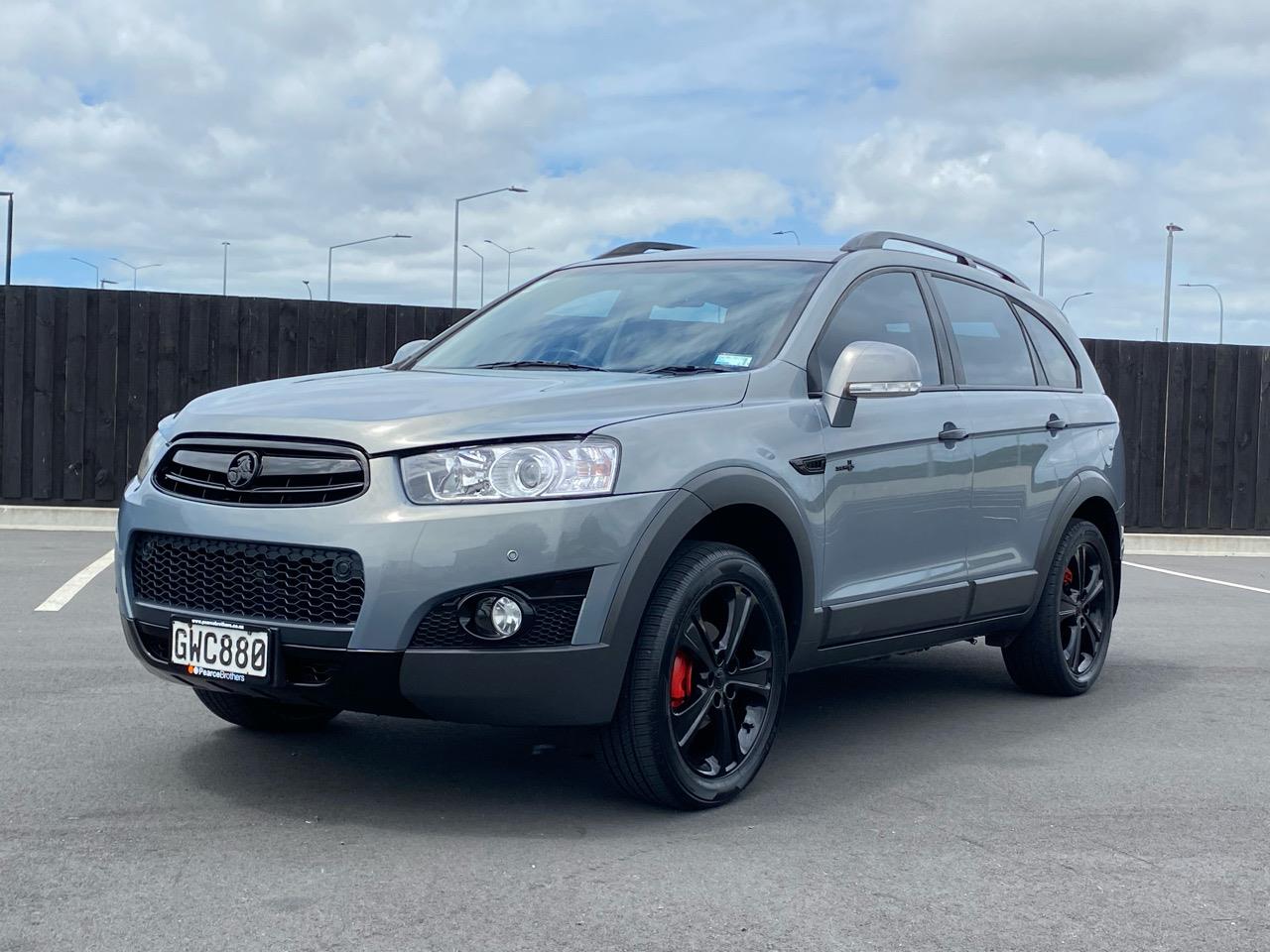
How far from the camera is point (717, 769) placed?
15.0 ft

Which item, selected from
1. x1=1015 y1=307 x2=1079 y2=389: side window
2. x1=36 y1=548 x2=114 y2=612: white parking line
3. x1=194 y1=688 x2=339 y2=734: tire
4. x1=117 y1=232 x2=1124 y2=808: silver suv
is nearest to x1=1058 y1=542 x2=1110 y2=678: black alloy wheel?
x1=117 y1=232 x2=1124 y2=808: silver suv

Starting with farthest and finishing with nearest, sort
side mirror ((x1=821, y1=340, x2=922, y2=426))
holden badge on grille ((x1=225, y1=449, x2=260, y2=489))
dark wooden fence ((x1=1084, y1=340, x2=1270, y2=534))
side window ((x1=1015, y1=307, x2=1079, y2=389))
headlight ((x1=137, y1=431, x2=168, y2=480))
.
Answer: dark wooden fence ((x1=1084, y1=340, x2=1270, y2=534))
side window ((x1=1015, y1=307, x2=1079, y2=389))
side mirror ((x1=821, y1=340, x2=922, y2=426))
headlight ((x1=137, y1=431, x2=168, y2=480))
holden badge on grille ((x1=225, y1=449, x2=260, y2=489))

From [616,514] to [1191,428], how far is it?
13.2m

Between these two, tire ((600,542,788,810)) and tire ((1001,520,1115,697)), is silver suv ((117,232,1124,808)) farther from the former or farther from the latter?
tire ((1001,520,1115,697))

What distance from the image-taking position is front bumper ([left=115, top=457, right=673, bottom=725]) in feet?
13.1

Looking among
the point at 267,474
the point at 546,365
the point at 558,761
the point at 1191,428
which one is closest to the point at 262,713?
the point at 558,761

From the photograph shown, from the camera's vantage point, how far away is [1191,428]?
15.9 m

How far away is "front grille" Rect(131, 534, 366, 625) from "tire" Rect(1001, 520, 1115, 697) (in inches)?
134

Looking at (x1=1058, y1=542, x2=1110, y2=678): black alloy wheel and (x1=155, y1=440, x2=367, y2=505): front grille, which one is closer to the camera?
(x1=155, y1=440, x2=367, y2=505): front grille

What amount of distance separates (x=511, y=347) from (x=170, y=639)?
69.1 inches

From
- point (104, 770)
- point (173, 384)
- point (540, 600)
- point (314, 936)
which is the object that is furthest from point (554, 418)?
point (173, 384)

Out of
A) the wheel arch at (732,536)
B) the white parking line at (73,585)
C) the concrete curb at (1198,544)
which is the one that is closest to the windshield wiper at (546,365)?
the wheel arch at (732,536)

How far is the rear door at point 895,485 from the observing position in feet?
16.6

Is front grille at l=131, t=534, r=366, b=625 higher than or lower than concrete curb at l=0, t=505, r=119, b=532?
higher
